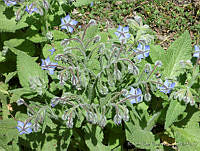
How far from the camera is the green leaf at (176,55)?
9.71ft

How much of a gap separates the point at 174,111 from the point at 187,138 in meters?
0.50

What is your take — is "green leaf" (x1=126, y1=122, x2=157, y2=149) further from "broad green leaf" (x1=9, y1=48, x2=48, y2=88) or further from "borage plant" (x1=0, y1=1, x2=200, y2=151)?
"broad green leaf" (x1=9, y1=48, x2=48, y2=88)

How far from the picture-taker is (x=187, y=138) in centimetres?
288

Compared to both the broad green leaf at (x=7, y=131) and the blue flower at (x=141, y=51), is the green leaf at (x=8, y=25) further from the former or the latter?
the blue flower at (x=141, y=51)

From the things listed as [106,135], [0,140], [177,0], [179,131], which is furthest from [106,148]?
[177,0]

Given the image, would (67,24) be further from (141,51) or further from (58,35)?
(141,51)

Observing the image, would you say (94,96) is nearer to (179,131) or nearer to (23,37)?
(179,131)

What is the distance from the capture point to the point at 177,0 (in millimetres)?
5055

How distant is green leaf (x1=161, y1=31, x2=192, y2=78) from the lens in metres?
2.96

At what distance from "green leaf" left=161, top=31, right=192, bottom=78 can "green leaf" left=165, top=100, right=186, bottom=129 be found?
0.44 m

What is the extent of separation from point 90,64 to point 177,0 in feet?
10.1

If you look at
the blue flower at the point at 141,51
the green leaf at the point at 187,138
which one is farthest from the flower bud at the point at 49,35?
the green leaf at the point at 187,138

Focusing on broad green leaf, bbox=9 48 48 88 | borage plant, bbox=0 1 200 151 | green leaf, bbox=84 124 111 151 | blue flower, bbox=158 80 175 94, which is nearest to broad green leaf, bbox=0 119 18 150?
borage plant, bbox=0 1 200 151

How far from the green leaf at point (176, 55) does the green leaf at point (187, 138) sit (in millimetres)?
674
